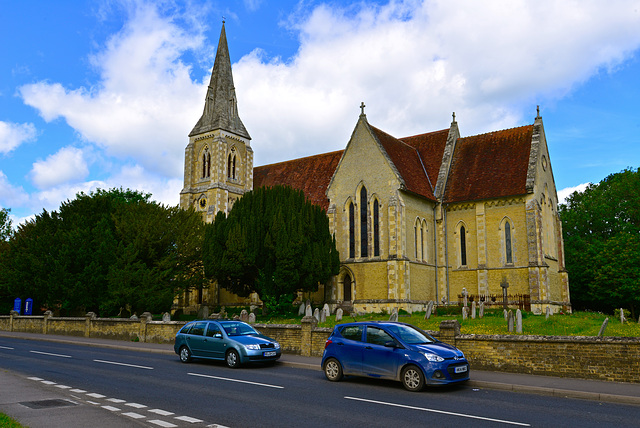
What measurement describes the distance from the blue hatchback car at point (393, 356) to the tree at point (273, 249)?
18.0m

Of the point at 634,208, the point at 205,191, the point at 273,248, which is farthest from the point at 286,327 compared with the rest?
the point at 634,208

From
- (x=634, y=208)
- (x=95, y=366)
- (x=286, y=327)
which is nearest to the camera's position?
(x=95, y=366)

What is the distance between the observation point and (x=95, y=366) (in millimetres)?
14570

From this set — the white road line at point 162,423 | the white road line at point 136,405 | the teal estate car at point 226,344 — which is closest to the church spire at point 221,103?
the teal estate car at point 226,344

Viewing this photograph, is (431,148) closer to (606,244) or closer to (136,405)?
(606,244)

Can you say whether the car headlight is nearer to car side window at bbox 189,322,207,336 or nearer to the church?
car side window at bbox 189,322,207,336

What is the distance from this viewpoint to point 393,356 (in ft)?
37.1

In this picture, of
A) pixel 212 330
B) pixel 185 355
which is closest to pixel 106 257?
pixel 185 355

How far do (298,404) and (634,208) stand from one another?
45.3 meters

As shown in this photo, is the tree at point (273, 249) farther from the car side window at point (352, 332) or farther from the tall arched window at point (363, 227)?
the car side window at point (352, 332)

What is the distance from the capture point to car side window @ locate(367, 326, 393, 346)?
1168 cm

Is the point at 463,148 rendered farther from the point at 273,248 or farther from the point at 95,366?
the point at 95,366

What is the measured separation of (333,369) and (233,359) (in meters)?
3.78

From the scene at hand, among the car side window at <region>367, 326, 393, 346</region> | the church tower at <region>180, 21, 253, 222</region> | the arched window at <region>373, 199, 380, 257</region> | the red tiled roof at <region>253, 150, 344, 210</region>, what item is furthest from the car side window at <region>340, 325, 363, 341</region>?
the church tower at <region>180, 21, 253, 222</region>
